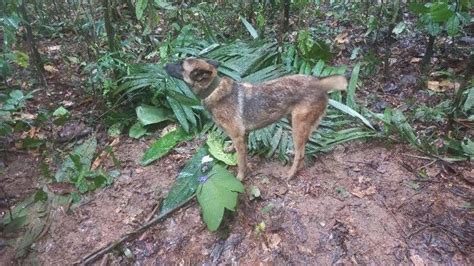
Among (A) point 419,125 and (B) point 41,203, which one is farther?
(A) point 419,125

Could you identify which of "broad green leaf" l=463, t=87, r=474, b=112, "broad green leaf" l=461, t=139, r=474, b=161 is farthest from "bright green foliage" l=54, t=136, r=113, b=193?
"broad green leaf" l=463, t=87, r=474, b=112

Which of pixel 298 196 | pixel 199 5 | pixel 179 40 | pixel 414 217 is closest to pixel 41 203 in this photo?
pixel 298 196

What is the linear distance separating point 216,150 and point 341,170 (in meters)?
1.42

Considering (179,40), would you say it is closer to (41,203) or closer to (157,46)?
(157,46)

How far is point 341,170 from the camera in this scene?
4367mm

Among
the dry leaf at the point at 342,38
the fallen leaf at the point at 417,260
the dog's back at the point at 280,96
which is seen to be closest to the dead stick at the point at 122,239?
the dog's back at the point at 280,96

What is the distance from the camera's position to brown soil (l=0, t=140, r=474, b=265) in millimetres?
3562

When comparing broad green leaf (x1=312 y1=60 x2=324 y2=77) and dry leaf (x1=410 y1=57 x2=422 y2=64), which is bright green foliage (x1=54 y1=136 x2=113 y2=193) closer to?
broad green leaf (x1=312 y1=60 x2=324 y2=77)

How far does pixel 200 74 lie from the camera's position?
3.77 meters

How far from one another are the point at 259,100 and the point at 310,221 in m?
1.30

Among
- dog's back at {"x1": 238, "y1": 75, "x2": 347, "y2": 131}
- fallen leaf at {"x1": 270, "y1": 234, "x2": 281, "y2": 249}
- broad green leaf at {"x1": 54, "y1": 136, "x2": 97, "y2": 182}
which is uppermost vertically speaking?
dog's back at {"x1": 238, "y1": 75, "x2": 347, "y2": 131}

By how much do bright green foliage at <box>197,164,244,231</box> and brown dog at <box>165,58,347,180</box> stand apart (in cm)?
43

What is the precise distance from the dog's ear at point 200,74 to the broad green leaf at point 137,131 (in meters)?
1.70

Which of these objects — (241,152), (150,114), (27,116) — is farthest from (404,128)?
(27,116)
